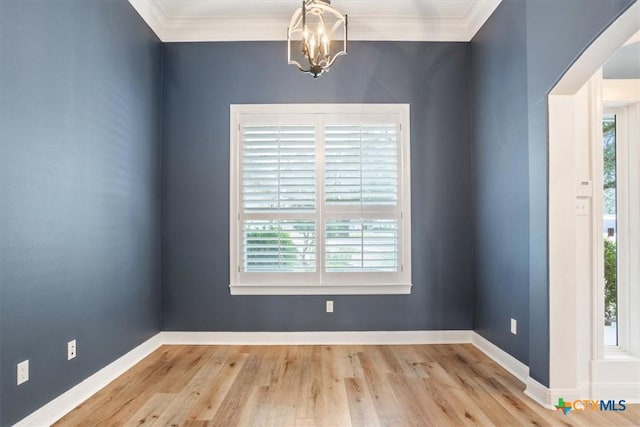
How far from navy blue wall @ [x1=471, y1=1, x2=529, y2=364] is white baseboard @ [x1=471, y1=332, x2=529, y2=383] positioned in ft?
0.18

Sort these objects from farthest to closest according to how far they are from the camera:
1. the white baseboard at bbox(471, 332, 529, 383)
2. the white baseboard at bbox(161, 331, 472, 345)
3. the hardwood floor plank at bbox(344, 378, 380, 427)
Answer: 1. the white baseboard at bbox(161, 331, 472, 345)
2. the white baseboard at bbox(471, 332, 529, 383)
3. the hardwood floor plank at bbox(344, 378, 380, 427)

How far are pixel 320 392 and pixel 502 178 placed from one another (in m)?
2.27

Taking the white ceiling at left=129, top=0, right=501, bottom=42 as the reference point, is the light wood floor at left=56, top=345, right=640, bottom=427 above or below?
below

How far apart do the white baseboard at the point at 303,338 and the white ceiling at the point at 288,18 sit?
2.99 metres

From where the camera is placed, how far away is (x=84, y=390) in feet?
8.36

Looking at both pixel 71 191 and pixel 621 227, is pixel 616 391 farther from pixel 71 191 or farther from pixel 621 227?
pixel 71 191

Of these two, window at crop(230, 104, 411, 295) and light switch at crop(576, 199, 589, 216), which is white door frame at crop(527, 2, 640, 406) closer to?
light switch at crop(576, 199, 589, 216)

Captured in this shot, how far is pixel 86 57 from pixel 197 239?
183 centimetres

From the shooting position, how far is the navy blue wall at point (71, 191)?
77.3 inches

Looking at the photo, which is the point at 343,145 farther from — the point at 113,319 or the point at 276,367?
the point at 113,319

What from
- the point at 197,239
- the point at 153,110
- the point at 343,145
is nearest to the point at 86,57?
the point at 153,110

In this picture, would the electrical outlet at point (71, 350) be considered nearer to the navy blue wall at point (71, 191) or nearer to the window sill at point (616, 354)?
the navy blue wall at point (71, 191)

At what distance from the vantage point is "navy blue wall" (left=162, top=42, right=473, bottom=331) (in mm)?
3742

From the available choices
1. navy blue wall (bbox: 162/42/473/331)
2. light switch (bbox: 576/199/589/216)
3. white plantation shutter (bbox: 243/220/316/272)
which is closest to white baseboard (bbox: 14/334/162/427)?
navy blue wall (bbox: 162/42/473/331)
